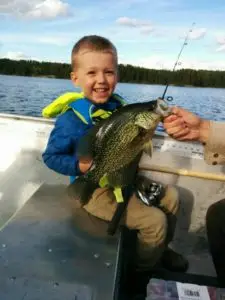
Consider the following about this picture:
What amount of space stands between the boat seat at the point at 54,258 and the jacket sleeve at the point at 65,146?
33 centimetres

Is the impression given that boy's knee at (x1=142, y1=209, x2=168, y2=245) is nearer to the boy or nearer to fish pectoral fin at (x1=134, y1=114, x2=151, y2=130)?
the boy

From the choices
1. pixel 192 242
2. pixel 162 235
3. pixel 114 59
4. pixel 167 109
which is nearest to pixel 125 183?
pixel 162 235

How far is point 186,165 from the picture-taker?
13.4 feet

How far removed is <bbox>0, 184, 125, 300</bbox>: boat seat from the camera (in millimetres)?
2123

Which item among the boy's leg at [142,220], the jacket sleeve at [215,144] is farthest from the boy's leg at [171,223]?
the jacket sleeve at [215,144]

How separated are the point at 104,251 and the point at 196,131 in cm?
114

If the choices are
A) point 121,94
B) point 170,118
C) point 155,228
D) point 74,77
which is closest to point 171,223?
point 155,228

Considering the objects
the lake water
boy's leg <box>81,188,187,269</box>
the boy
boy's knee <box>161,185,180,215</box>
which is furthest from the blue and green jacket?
the lake water

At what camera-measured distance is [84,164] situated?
2.92 meters

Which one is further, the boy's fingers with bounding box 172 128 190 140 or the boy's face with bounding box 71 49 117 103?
the boy's face with bounding box 71 49 117 103

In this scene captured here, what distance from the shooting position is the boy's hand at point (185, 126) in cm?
271

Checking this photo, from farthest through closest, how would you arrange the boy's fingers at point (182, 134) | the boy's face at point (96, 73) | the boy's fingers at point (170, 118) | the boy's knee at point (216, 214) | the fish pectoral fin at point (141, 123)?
the boy's face at point (96, 73) → the boy's knee at point (216, 214) → the boy's fingers at point (182, 134) → the boy's fingers at point (170, 118) → the fish pectoral fin at point (141, 123)

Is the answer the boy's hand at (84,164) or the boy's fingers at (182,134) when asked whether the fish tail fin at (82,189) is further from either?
the boy's fingers at (182,134)

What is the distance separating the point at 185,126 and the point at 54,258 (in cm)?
121
